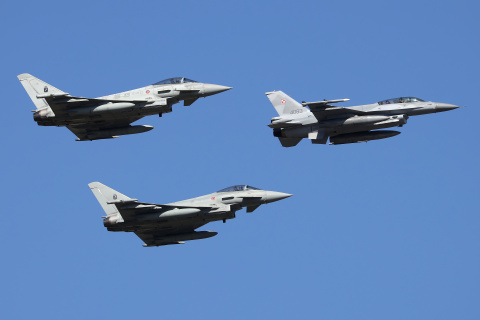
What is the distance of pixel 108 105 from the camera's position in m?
45.5

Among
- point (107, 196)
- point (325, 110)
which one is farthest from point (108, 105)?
point (325, 110)

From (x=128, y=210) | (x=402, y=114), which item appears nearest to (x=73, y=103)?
(x=128, y=210)

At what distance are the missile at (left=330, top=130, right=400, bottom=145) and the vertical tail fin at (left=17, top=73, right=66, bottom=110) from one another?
54.7 feet

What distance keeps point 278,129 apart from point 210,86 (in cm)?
496

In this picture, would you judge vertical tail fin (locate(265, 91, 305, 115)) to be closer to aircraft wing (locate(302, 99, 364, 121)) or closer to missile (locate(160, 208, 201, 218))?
aircraft wing (locate(302, 99, 364, 121))

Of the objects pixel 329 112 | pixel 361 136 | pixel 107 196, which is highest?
pixel 329 112

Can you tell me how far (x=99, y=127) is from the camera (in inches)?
1903

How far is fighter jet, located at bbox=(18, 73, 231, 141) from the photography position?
45.4 meters

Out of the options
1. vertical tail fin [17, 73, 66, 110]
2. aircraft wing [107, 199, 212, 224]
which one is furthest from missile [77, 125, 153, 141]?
aircraft wing [107, 199, 212, 224]

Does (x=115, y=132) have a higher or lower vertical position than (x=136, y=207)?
higher

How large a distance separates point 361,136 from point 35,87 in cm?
1907

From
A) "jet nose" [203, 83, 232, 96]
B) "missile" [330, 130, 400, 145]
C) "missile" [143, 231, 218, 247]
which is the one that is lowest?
"missile" [143, 231, 218, 247]

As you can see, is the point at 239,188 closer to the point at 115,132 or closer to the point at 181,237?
the point at 181,237

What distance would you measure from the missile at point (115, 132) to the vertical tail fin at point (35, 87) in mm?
3377
